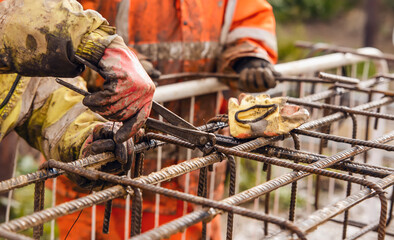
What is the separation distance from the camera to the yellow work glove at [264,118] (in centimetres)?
174

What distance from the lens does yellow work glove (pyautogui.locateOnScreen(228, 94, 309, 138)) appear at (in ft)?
5.69

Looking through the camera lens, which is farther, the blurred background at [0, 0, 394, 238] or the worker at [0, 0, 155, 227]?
the blurred background at [0, 0, 394, 238]

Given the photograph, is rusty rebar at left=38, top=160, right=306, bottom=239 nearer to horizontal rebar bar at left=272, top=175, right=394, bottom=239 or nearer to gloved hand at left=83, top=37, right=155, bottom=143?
horizontal rebar bar at left=272, top=175, right=394, bottom=239

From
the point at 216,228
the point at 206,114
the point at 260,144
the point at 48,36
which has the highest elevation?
the point at 48,36

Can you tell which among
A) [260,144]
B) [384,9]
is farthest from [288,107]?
[384,9]

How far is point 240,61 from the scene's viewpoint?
9.41ft

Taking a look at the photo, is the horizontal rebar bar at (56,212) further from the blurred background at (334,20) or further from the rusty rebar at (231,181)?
the blurred background at (334,20)

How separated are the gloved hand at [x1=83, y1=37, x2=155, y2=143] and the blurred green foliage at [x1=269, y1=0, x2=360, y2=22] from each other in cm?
1110

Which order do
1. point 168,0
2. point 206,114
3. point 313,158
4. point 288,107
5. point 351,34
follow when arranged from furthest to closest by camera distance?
1. point 351,34
2. point 206,114
3. point 168,0
4. point 288,107
5. point 313,158

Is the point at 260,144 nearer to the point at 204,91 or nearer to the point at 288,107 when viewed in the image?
the point at 288,107

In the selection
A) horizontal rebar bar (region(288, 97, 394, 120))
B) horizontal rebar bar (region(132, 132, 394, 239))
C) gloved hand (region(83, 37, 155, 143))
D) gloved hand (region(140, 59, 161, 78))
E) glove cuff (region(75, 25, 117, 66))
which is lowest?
horizontal rebar bar (region(132, 132, 394, 239))

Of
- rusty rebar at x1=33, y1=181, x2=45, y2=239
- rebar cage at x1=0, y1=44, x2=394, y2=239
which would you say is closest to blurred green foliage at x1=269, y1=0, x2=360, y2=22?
rebar cage at x1=0, y1=44, x2=394, y2=239

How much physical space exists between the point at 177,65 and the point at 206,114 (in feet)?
0.92

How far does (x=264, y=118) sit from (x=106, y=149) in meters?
0.49
